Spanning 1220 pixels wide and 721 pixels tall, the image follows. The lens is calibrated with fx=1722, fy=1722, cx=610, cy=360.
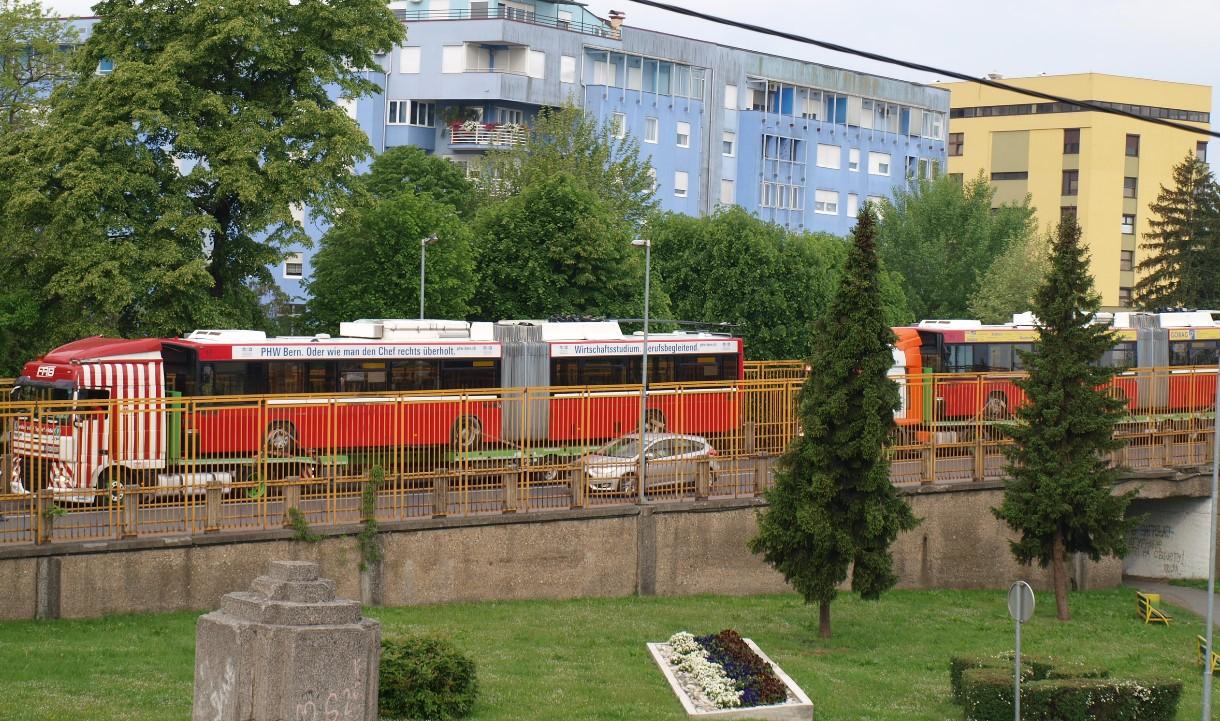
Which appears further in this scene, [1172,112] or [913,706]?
[1172,112]

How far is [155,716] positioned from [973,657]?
11.3m

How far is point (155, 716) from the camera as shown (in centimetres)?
1814

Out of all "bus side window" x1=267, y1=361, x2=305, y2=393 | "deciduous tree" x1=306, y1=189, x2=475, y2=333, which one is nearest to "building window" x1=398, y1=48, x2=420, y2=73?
"deciduous tree" x1=306, y1=189, x2=475, y2=333

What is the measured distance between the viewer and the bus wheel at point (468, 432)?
28750 mm

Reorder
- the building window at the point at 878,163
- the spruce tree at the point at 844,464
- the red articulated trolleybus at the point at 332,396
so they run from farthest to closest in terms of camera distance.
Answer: the building window at the point at 878,163 → the spruce tree at the point at 844,464 → the red articulated trolleybus at the point at 332,396

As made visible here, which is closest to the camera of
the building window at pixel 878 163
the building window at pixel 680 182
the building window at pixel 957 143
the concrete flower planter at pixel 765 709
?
the concrete flower planter at pixel 765 709

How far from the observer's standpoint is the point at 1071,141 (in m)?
103

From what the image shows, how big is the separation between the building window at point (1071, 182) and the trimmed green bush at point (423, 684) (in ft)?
295

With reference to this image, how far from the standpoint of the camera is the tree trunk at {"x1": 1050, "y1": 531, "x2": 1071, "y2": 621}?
31375mm

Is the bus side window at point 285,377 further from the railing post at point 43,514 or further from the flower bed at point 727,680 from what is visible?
the flower bed at point 727,680

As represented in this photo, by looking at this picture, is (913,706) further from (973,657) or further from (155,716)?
(155,716)

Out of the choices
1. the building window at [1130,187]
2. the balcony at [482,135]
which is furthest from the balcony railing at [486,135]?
the building window at [1130,187]

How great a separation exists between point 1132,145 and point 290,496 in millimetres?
87360

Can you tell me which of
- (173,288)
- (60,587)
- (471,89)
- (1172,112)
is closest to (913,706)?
(60,587)
